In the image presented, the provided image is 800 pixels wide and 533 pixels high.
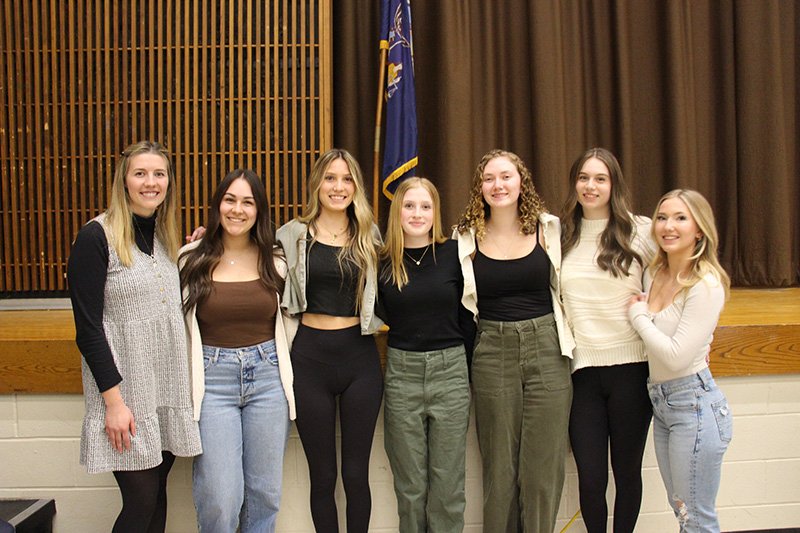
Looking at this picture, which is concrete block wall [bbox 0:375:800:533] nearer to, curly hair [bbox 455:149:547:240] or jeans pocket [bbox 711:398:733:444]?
jeans pocket [bbox 711:398:733:444]

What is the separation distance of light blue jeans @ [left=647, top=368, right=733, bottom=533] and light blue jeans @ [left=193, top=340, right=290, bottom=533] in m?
1.32

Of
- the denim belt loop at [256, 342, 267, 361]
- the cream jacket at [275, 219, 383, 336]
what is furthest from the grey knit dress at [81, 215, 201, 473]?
the cream jacket at [275, 219, 383, 336]

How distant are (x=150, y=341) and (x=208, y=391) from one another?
0.86 feet

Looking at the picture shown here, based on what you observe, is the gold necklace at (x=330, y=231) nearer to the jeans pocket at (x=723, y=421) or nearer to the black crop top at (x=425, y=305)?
the black crop top at (x=425, y=305)

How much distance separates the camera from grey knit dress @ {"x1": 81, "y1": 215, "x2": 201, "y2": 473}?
158 cm

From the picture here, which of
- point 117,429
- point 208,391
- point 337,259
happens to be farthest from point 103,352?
point 337,259

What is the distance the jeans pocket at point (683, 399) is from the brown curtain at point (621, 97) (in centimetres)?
216

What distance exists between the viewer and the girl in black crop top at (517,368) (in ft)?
5.97

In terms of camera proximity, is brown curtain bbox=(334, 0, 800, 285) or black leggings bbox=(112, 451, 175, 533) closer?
black leggings bbox=(112, 451, 175, 533)

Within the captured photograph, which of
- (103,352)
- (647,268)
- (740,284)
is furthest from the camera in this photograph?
(740,284)

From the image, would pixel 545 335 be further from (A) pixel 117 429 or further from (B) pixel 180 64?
(B) pixel 180 64

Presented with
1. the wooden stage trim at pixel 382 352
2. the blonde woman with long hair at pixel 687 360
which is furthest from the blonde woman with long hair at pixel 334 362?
the blonde woman with long hair at pixel 687 360

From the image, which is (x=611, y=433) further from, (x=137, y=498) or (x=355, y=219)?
(x=137, y=498)

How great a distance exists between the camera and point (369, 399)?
184 cm
